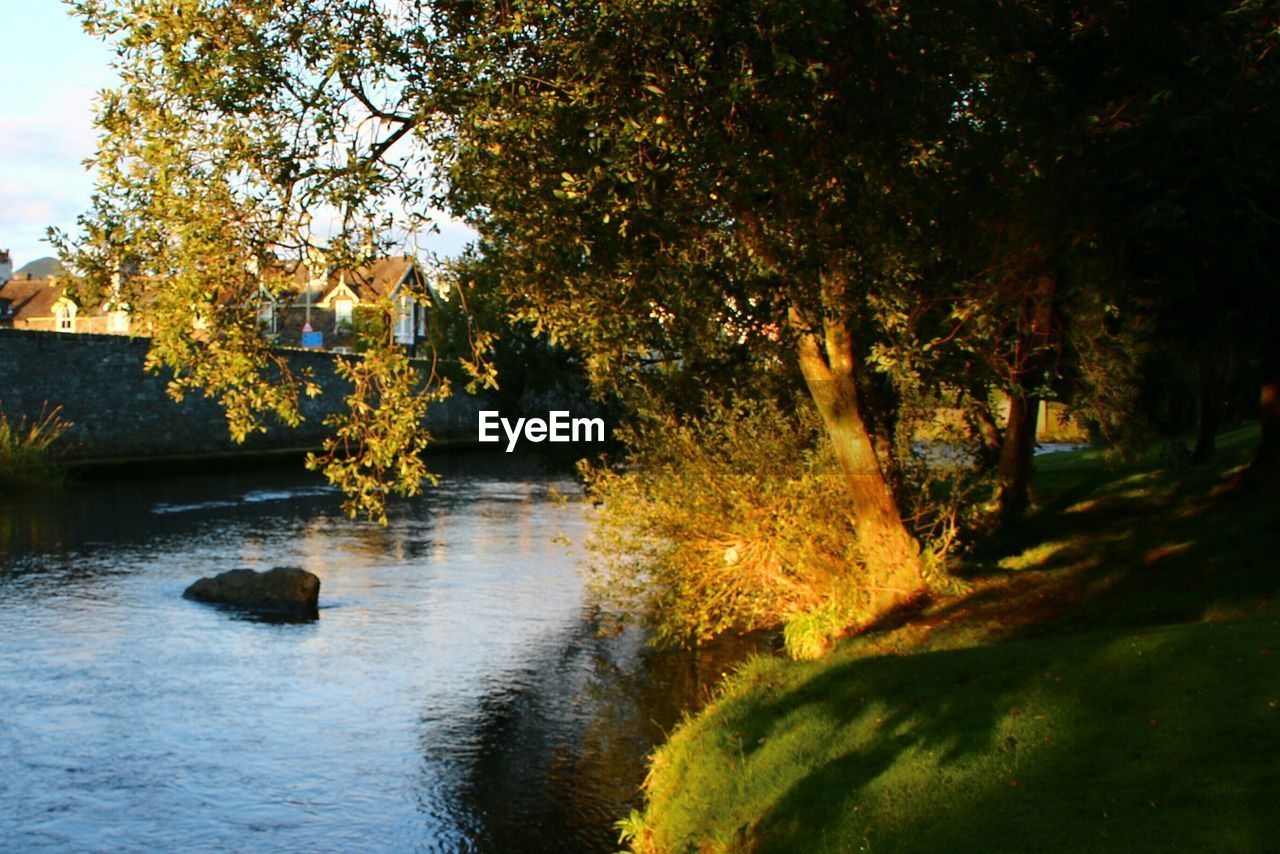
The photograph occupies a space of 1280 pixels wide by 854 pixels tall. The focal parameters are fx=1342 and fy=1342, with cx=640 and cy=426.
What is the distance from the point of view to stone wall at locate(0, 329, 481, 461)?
4678cm

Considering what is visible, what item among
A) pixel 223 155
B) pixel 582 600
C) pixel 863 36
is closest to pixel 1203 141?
pixel 863 36

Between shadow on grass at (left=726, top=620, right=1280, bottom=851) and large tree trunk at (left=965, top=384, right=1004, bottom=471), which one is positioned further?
large tree trunk at (left=965, top=384, right=1004, bottom=471)

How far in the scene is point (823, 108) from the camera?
14.7m

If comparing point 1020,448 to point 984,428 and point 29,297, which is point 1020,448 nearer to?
point 984,428

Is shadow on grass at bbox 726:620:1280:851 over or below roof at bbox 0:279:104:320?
below

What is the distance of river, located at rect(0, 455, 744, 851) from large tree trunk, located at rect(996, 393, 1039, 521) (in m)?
Answer: 6.32

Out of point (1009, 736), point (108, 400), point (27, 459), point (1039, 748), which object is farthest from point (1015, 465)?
point (108, 400)

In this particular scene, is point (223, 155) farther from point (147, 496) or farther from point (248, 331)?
point (147, 496)

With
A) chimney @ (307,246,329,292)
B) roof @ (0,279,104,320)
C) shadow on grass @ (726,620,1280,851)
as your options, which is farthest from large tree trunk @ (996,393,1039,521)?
roof @ (0,279,104,320)

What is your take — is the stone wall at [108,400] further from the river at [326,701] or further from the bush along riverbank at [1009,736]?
the bush along riverbank at [1009,736]

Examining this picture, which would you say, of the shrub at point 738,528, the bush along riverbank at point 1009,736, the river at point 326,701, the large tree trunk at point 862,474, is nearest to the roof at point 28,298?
the river at point 326,701

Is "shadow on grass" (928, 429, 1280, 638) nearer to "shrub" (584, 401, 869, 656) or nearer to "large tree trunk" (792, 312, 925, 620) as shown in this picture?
"large tree trunk" (792, 312, 925, 620)

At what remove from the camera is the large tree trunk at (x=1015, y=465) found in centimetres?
2361

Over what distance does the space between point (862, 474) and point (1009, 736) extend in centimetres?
648
